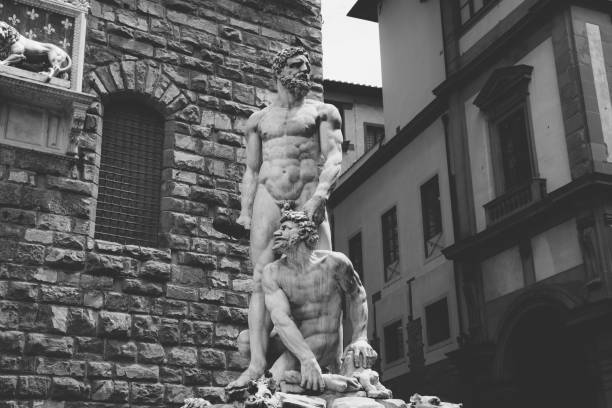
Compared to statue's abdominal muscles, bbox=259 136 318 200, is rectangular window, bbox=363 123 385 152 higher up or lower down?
higher up

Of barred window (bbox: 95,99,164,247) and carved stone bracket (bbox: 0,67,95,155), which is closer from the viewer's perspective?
carved stone bracket (bbox: 0,67,95,155)

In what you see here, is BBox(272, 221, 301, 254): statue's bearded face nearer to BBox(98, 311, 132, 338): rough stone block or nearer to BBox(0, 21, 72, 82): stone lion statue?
BBox(98, 311, 132, 338): rough stone block

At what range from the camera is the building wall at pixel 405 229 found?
20.6 meters

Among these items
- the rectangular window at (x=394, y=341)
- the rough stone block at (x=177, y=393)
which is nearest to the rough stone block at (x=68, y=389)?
the rough stone block at (x=177, y=393)

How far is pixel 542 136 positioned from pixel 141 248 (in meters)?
10.2

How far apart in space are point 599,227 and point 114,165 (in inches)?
357

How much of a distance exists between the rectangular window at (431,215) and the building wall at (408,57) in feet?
8.09

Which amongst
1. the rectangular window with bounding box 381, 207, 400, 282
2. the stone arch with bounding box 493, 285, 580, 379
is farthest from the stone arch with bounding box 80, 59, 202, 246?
the rectangular window with bounding box 381, 207, 400, 282

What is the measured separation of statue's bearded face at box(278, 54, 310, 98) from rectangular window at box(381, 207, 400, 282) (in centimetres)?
1638

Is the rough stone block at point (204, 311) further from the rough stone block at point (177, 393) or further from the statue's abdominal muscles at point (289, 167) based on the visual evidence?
the statue's abdominal muscles at point (289, 167)

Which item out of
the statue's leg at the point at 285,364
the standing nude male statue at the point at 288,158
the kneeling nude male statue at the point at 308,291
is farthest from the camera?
the standing nude male statue at the point at 288,158

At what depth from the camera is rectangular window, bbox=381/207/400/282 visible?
23391 millimetres

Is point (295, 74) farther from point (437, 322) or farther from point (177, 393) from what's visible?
point (437, 322)

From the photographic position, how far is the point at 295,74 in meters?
7.14
